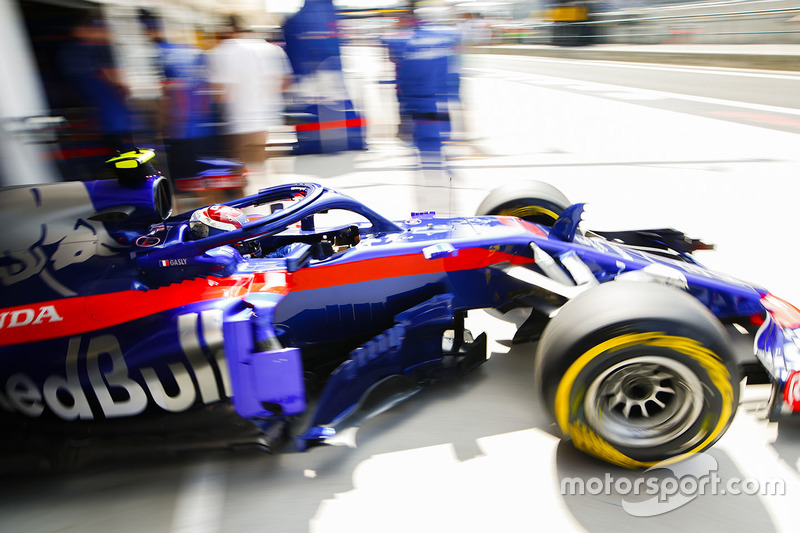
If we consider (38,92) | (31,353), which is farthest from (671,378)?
(38,92)

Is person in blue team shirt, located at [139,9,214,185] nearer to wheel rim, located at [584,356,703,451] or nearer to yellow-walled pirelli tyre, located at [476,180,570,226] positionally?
yellow-walled pirelli tyre, located at [476,180,570,226]

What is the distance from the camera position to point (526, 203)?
10.4 ft

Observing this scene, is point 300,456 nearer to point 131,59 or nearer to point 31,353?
point 31,353

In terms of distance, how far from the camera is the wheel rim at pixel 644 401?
72.2 inches

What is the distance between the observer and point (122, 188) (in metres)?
2.63

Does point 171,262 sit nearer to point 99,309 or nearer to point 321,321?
point 99,309

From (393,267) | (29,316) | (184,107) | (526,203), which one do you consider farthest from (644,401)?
(184,107)

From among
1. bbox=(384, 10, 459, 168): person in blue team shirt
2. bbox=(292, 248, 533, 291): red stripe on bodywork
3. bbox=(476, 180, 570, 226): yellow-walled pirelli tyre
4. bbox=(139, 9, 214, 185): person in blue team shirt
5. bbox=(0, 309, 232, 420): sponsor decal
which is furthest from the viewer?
bbox=(139, 9, 214, 185): person in blue team shirt

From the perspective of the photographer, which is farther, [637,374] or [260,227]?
[260,227]

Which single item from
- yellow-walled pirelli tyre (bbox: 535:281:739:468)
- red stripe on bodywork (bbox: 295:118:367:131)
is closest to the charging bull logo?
yellow-walled pirelli tyre (bbox: 535:281:739:468)

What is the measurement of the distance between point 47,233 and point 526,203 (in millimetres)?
2564

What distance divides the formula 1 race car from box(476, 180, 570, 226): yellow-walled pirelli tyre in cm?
45

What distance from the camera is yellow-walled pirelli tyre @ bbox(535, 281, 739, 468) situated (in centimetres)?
177

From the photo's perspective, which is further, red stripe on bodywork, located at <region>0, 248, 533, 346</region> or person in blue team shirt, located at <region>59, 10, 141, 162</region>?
person in blue team shirt, located at <region>59, 10, 141, 162</region>
